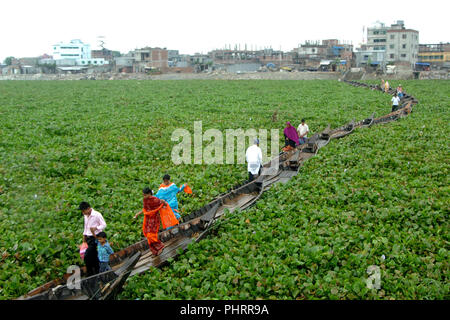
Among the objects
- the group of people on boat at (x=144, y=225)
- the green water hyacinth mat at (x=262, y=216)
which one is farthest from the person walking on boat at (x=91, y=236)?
the green water hyacinth mat at (x=262, y=216)

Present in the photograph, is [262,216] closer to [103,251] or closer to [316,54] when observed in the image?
[103,251]

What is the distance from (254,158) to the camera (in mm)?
10664

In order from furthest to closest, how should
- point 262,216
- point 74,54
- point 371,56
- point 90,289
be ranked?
point 74,54 → point 371,56 → point 262,216 → point 90,289

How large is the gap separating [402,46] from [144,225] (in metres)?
71.0

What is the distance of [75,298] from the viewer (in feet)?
19.3

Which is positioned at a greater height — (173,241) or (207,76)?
(207,76)

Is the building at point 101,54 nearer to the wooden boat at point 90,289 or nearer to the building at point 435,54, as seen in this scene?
the building at point 435,54

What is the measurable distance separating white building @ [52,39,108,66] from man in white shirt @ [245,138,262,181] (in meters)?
101

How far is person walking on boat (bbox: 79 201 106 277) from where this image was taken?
21.4 feet

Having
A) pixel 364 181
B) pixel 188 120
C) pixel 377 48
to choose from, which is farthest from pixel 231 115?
pixel 377 48

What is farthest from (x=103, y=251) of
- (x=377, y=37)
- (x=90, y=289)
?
(x=377, y=37)

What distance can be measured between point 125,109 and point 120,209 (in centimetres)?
1848

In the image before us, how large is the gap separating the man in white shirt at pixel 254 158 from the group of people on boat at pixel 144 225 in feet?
10.1
